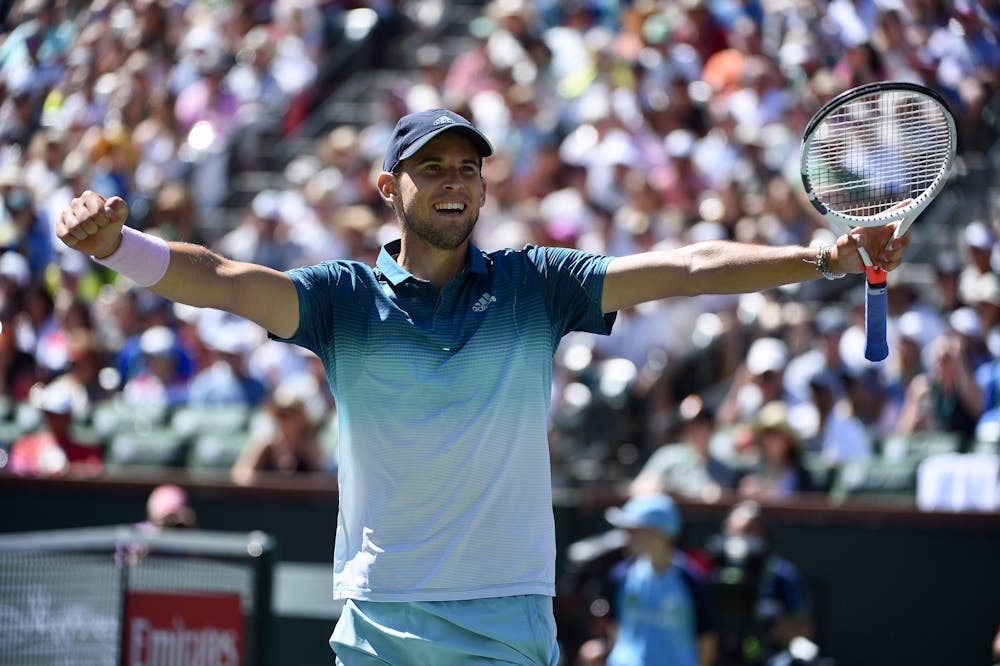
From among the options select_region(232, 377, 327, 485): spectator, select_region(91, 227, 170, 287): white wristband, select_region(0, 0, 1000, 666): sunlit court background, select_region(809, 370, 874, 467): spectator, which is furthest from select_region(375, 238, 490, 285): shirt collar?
select_region(232, 377, 327, 485): spectator

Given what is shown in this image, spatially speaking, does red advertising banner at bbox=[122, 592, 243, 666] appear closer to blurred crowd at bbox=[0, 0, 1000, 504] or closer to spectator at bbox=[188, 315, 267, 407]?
blurred crowd at bbox=[0, 0, 1000, 504]

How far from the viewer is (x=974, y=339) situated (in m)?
9.21

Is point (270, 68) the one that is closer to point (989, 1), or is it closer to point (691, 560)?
point (989, 1)

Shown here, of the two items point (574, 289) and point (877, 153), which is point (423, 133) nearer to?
point (574, 289)

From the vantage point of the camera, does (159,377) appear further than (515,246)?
Yes

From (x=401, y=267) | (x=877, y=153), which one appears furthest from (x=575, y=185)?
Answer: (x=401, y=267)

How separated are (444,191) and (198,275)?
0.62m

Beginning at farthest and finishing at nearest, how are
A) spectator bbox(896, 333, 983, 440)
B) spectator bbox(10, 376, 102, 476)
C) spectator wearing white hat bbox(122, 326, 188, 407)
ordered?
1. spectator wearing white hat bbox(122, 326, 188, 407)
2. spectator bbox(10, 376, 102, 476)
3. spectator bbox(896, 333, 983, 440)

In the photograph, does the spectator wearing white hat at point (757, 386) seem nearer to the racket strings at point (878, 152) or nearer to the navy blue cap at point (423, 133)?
the racket strings at point (878, 152)

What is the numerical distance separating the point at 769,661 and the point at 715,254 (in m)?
4.72

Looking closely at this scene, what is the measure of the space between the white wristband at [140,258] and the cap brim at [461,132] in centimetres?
62

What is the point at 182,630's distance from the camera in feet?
21.8

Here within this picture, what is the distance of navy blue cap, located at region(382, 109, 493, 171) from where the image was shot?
147 inches

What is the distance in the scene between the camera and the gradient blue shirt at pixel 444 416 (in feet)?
11.9
